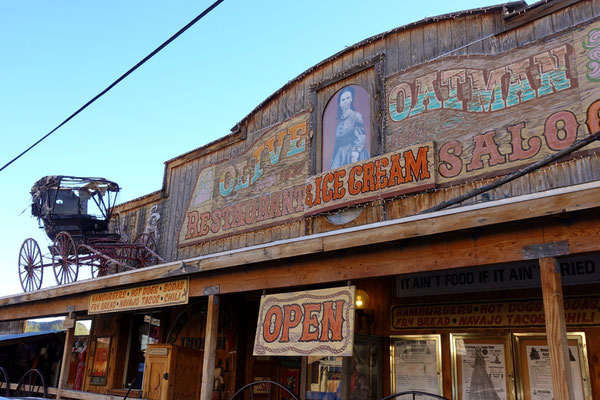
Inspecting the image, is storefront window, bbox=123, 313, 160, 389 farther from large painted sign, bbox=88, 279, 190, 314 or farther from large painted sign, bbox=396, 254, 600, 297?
large painted sign, bbox=396, 254, 600, 297

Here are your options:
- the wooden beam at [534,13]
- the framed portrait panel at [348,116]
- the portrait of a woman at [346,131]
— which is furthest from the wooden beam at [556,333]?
the portrait of a woman at [346,131]

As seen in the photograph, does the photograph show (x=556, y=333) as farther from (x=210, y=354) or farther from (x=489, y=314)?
(x=210, y=354)

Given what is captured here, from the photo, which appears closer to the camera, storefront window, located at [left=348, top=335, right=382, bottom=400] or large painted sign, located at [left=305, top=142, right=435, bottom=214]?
storefront window, located at [left=348, top=335, right=382, bottom=400]

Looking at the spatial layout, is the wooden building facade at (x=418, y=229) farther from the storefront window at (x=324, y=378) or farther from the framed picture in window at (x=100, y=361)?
the framed picture in window at (x=100, y=361)

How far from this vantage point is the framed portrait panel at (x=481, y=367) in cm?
722

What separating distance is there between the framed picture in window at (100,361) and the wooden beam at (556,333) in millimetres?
11577

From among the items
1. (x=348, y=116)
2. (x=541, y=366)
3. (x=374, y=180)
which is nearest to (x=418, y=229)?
(x=541, y=366)

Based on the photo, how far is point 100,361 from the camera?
44.5ft

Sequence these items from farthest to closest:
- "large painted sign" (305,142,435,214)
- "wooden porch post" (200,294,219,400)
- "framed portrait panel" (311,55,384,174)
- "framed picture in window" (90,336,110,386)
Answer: "framed picture in window" (90,336,110,386), "framed portrait panel" (311,55,384,174), "large painted sign" (305,142,435,214), "wooden porch post" (200,294,219,400)

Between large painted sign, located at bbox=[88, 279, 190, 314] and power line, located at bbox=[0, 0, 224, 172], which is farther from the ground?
power line, located at bbox=[0, 0, 224, 172]

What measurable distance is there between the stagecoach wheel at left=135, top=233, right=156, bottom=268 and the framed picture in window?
2.08 meters

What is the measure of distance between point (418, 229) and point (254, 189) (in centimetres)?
662

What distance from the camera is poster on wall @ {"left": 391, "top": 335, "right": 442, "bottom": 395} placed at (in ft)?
25.7

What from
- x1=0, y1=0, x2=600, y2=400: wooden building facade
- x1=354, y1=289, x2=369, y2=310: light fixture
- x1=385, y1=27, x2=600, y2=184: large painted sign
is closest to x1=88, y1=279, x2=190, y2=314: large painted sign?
x1=0, y1=0, x2=600, y2=400: wooden building facade
